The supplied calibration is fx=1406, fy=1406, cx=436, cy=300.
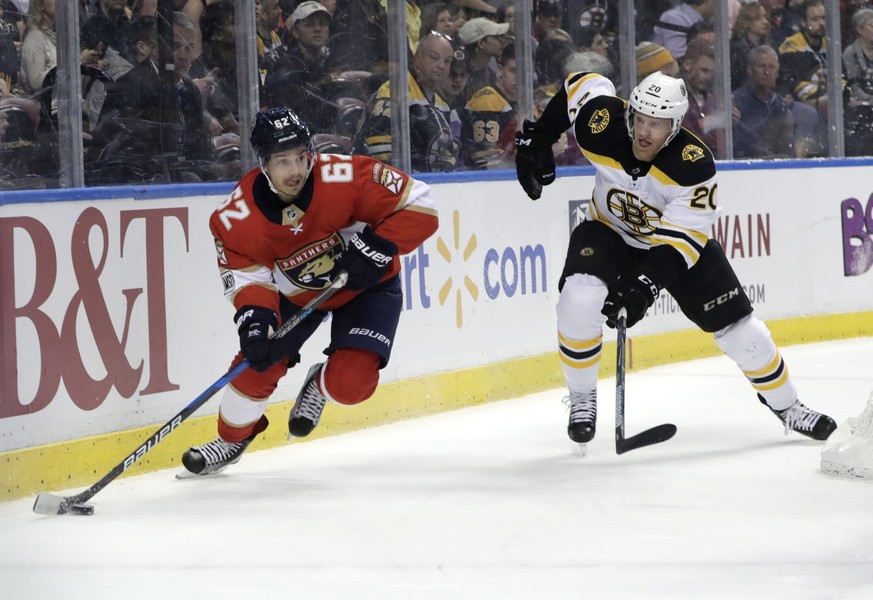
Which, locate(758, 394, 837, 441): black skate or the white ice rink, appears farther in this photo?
locate(758, 394, 837, 441): black skate

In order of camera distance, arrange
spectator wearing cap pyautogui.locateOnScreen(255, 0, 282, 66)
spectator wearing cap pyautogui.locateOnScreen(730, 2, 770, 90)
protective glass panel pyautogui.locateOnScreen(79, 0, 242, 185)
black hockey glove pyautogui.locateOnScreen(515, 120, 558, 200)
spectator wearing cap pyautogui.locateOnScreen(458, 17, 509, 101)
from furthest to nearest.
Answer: spectator wearing cap pyautogui.locateOnScreen(730, 2, 770, 90) < spectator wearing cap pyautogui.locateOnScreen(458, 17, 509, 101) < spectator wearing cap pyautogui.locateOnScreen(255, 0, 282, 66) < protective glass panel pyautogui.locateOnScreen(79, 0, 242, 185) < black hockey glove pyautogui.locateOnScreen(515, 120, 558, 200)

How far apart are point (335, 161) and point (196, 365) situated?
854 millimetres

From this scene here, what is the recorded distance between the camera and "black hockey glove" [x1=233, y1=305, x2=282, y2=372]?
361 centimetres

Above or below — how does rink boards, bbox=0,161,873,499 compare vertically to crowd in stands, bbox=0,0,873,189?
below

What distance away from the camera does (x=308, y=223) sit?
12.4ft

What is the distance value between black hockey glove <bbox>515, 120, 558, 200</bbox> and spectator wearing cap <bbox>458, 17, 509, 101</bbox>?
1673mm

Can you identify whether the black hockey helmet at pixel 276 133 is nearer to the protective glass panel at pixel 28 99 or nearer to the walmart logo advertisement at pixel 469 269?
the protective glass panel at pixel 28 99

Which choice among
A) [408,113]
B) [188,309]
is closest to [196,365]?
[188,309]

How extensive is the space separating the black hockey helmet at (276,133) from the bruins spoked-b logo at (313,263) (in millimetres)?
343

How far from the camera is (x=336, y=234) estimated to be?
389 centimetres

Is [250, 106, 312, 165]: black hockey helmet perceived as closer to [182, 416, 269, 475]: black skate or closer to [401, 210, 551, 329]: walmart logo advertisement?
[182, 416, 269, 475]: black skate

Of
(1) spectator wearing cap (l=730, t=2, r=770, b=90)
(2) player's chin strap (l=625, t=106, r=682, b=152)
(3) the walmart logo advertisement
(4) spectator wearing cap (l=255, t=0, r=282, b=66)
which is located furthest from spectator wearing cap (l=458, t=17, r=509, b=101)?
(2) player's chin strap (l=625, t=106, r=682, b=152)

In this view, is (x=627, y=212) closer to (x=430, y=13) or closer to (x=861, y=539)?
(x=861, y=539)

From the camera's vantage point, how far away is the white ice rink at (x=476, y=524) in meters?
2.74
